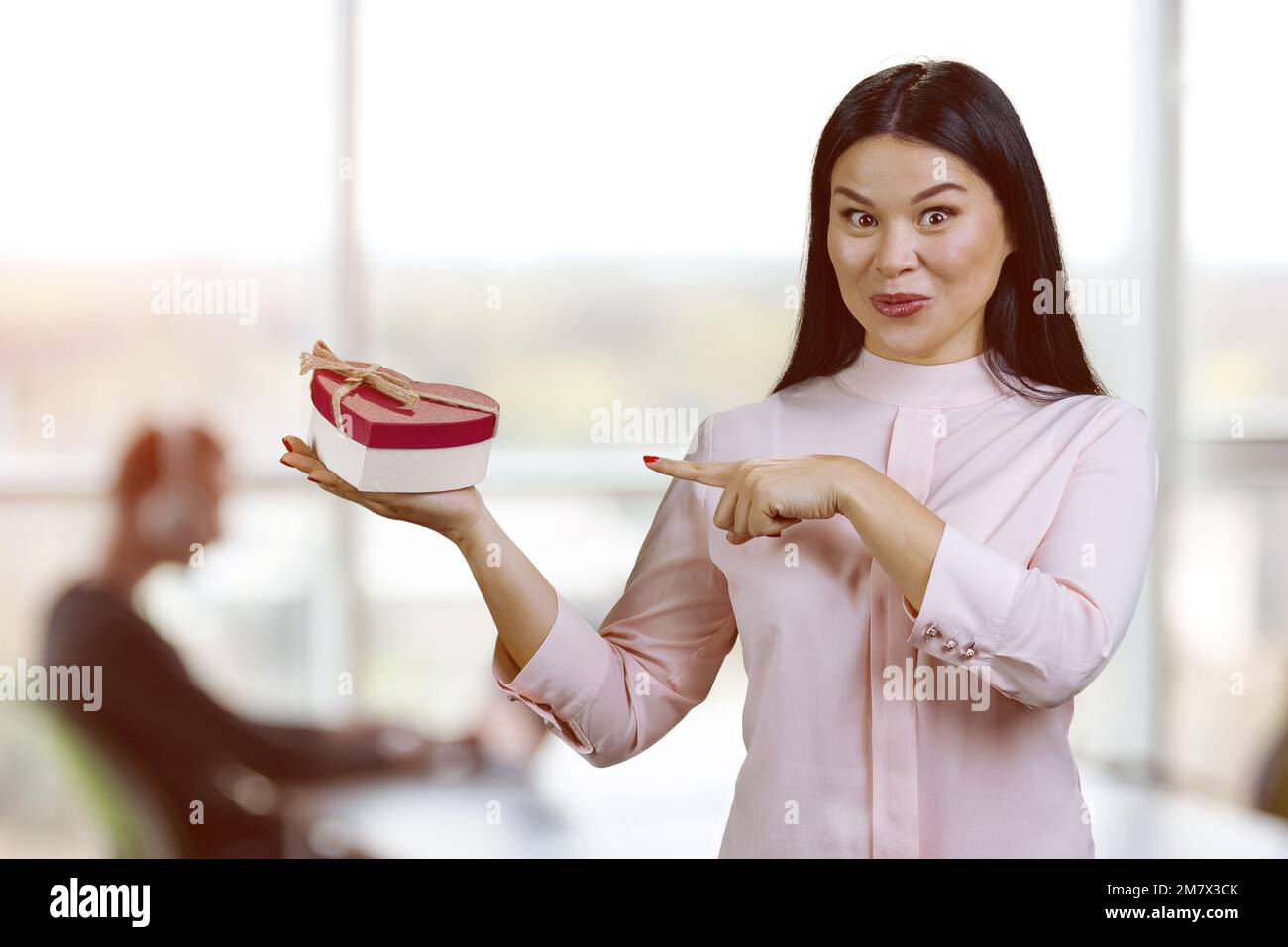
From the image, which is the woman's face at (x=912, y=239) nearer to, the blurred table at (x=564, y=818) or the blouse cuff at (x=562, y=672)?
the blouse cuff at (x=562, y=672)

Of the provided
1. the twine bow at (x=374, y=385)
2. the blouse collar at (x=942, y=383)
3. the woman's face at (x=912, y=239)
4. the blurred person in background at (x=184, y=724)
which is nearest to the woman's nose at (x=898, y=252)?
the woman's face at (x=912, y=239)

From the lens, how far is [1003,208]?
38.8 inches

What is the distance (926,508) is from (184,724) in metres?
1.79

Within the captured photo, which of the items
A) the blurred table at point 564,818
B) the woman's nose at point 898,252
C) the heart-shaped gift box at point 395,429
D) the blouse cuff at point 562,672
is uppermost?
the woman's nose at point 898,252

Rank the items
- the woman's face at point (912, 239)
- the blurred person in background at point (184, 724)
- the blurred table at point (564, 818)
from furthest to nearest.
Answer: the blurred table at point (564, 818) < the blurred person in background at point (184, 724) < the woman's face at point (912, 239)

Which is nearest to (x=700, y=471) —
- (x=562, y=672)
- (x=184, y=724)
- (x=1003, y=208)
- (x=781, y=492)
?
(x=781, y=492)

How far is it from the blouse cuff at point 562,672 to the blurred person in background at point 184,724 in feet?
4.62

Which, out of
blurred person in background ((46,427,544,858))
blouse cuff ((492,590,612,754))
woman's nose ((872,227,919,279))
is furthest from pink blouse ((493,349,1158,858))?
blurred person in background ((46,427,544,858))

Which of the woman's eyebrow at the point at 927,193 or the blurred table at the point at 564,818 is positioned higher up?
the woman's eyebrow at the point at 927,193

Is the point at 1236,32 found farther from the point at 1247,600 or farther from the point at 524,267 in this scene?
the point at 524,267

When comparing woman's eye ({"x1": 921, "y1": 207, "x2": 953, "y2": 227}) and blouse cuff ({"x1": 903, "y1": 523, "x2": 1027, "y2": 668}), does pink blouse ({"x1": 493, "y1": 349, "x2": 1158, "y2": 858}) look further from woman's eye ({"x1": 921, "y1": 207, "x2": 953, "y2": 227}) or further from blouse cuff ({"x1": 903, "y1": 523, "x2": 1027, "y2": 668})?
woman's eye ({"x1": 921, "y1": 207, "x2": 953, "y2": 227})

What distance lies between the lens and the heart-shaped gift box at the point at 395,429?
2.89 ft

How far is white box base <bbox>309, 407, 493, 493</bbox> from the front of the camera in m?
0.88

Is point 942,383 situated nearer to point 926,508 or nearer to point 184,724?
point 926,508
